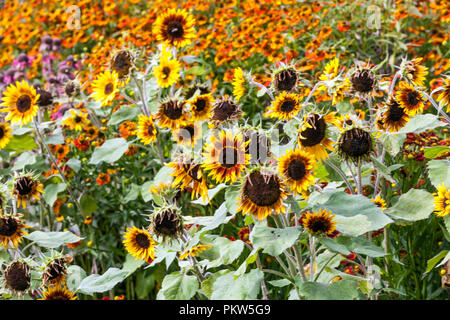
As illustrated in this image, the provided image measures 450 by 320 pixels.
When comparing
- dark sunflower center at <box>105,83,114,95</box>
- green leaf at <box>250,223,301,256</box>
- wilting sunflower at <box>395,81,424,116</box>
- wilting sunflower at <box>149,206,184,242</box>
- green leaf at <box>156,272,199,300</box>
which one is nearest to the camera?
green leaf at <box>250,223,301,256</box>

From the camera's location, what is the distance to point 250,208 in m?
1.15

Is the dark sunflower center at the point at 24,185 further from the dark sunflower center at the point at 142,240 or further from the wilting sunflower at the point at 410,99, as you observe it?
the wilting sunflower at the point at 410,99

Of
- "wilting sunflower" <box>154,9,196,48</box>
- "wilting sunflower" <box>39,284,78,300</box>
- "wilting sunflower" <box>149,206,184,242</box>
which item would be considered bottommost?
"wilting sunflower" <box>39,284,78,300</box>

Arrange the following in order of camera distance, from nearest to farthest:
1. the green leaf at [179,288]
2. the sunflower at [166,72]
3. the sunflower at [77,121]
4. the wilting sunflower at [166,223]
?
the wilting sunflower at [166,223]
the green leaf at [179,288]
the sunflower at [166,72]
the sunflower at [77,121]

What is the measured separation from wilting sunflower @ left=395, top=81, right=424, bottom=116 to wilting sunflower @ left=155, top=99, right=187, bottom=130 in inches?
27.0

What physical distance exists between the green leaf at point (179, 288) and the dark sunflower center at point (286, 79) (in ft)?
2.09

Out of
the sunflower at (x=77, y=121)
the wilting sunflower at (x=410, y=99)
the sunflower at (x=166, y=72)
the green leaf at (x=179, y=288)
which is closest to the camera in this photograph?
the green leaf at (x=179, y=288)

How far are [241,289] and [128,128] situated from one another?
58.7 inches

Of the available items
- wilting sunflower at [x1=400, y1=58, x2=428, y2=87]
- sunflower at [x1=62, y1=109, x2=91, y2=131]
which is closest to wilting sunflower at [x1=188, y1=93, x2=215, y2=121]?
wilting sunflower at [x1=400, y1=58, x2=428, y2=87]

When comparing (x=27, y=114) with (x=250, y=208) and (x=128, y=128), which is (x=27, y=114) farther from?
(x=250, y=208)

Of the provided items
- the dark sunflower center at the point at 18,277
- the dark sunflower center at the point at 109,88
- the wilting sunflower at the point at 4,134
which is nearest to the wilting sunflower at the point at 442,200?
the dark sunflower center at the point at 18,277

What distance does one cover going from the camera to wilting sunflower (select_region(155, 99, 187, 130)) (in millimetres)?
1650

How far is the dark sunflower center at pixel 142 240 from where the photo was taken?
145cm

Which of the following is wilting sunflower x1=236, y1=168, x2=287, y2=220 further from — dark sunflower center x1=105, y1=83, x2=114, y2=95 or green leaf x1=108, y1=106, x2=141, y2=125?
green leaf x1=108, y1=106, x2=141, y2=125
